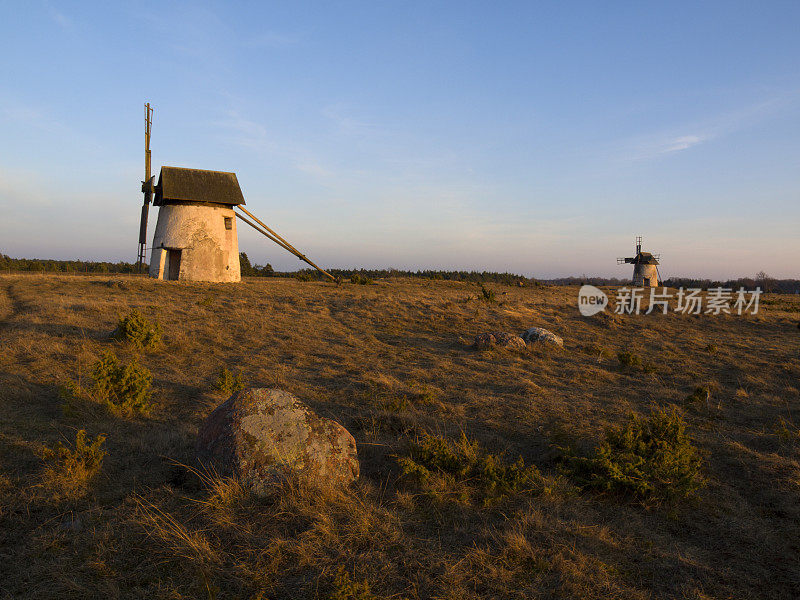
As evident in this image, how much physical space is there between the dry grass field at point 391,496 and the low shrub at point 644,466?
0.54 ft

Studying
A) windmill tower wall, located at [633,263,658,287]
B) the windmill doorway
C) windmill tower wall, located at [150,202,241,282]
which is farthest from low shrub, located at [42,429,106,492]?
windmill tower wall, located at [633,263,658,287]

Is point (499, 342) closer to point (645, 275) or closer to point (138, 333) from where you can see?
point (138, 333)

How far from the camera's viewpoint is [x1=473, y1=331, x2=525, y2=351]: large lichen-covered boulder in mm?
12734

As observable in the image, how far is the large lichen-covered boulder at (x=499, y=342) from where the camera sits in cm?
1273

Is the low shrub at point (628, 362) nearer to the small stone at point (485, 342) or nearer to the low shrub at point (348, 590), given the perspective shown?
the small stone at point (485, 342)

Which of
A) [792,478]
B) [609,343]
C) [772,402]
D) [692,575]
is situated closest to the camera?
[692,575]

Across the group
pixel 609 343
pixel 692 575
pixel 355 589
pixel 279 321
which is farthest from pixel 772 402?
pixel 279 321

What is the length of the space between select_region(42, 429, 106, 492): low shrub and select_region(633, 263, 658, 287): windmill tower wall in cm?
6762

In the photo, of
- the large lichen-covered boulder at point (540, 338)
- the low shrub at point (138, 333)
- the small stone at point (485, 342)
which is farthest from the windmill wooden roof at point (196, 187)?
the large lichen-covered boulder at point (540, 338)

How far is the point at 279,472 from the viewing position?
14.5ft

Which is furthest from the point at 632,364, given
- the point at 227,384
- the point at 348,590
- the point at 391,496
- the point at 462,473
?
the point at 348,590

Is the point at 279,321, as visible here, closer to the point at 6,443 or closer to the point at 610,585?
the point at 6,443

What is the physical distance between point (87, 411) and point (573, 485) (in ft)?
22.4

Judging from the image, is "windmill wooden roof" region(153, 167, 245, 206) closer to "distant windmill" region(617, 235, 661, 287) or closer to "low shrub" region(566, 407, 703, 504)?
"low shrub" region(566, 407, 703, 504)
